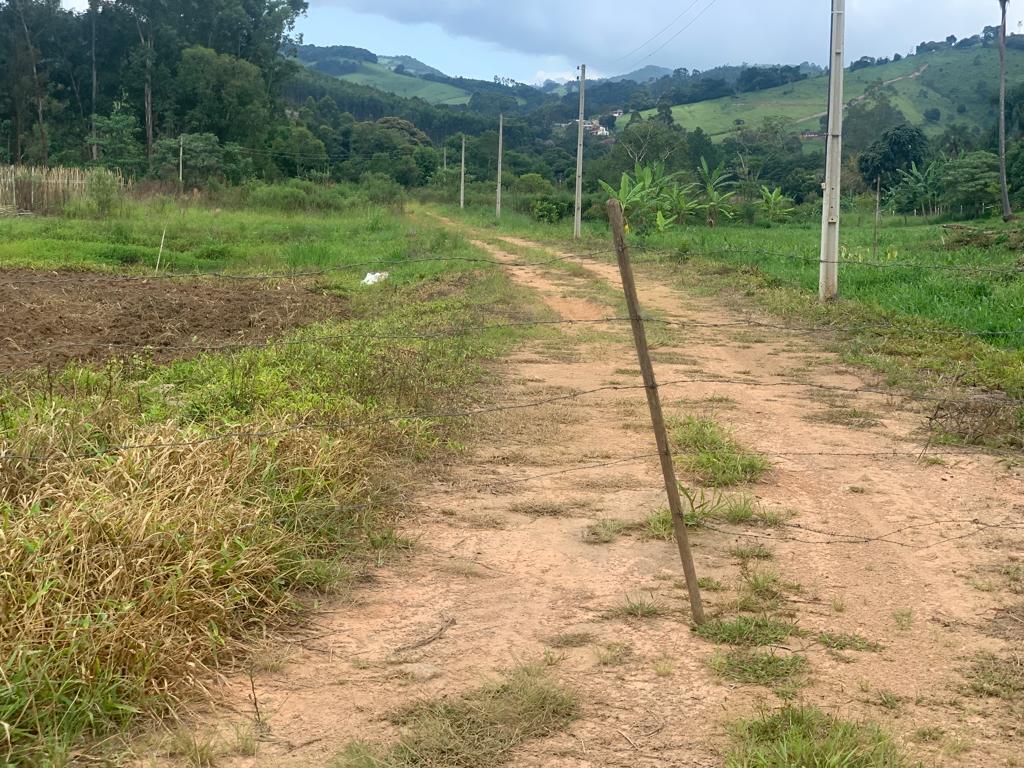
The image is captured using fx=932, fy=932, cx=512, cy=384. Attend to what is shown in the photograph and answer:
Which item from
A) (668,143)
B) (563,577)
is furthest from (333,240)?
(668,143)

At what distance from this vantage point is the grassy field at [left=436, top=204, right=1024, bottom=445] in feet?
24.9

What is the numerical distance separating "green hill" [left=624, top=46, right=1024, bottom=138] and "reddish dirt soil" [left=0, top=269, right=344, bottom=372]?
173 ft

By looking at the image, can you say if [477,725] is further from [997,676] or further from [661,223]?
[661,223]

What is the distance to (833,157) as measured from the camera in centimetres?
1206

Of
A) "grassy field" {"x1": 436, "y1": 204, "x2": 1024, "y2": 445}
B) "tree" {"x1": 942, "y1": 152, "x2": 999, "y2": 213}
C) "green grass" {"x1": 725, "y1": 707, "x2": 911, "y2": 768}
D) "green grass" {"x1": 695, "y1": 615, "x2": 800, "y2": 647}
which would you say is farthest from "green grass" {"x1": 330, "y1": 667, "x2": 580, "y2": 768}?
"tree" {"x1": 942, "y1": 152, "x2": 999, "y2": 213}

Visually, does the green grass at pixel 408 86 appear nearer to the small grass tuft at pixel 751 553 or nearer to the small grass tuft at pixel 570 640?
the small grass tuft at pixel 751 553

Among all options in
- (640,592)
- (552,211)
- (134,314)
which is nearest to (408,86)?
(552,211)

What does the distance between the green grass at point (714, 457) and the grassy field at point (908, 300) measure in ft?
3.04

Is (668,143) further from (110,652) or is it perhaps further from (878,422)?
(110,652)

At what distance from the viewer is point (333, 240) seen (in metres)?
21.7

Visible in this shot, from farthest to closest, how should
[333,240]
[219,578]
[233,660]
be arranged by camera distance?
[333,240] < [219,578] < [233,660]

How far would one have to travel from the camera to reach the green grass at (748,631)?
3547 millimetres

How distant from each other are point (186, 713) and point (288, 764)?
458 millimetres

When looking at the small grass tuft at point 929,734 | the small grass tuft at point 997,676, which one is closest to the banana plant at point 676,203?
the small grass tuft at point 997,676
